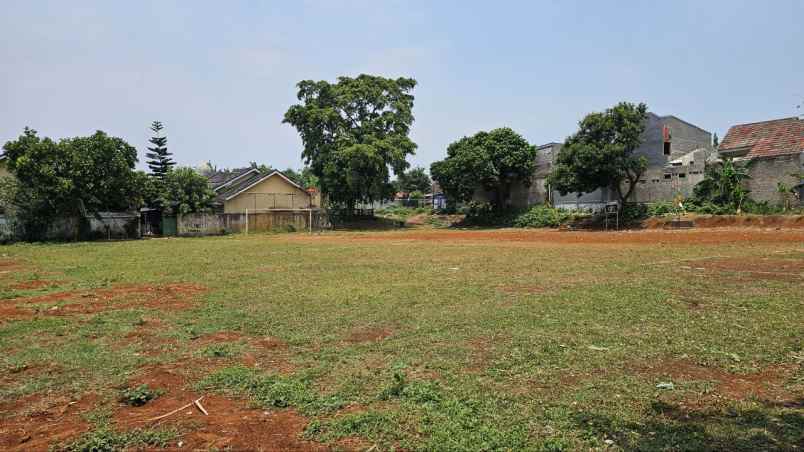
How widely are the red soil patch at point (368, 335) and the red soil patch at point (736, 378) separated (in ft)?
9.51

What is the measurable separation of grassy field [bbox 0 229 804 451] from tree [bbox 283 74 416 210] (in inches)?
1112

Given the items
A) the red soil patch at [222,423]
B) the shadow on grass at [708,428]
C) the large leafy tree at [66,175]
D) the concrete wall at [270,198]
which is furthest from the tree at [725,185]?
the large leafy tree at [66,175]

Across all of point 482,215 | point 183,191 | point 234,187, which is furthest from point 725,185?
point 234,187

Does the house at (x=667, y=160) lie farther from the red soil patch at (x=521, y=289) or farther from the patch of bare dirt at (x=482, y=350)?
the patch of bare dirt at (x=482, y=350)

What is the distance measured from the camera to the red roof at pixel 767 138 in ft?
84.4

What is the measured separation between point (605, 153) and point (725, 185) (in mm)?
6516

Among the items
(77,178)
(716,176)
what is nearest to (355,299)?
(77,178)

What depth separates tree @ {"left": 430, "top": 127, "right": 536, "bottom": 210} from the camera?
35.9 metres

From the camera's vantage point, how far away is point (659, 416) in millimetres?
3531

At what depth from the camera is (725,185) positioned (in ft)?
84.3

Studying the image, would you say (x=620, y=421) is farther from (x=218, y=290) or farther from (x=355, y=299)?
(x=218, y=290)

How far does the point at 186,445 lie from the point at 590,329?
15.7 ft

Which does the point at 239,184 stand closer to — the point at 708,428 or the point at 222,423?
the point at 222,423

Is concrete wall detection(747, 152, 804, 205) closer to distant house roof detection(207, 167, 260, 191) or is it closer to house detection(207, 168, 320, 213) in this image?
house detection(207, 168, 320, 213)
